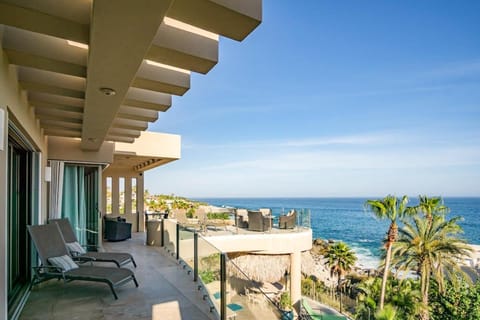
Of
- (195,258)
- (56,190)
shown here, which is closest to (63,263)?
(195,258)

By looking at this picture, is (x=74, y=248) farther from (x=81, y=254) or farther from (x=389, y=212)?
(x=389, y=212)

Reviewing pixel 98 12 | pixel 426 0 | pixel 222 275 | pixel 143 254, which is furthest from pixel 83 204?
pixel 426 0

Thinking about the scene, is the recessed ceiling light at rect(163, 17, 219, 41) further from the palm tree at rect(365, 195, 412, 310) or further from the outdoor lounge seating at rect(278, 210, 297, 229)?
the palm tree at rect(365, 195, 412, 310)

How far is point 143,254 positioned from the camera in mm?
8281

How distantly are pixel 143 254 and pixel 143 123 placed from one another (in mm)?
4373

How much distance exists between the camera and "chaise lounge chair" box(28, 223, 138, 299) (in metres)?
4.72

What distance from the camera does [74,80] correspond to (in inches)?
136

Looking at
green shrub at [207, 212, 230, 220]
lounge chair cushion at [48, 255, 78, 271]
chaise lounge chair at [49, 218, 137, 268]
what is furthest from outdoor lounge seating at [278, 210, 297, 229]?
lounge chair cushion at [48, 255, 78, 271]

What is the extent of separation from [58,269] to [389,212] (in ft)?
41.9

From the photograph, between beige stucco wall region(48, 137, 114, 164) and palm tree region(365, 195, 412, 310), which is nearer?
beige stucco wall region(48, 137, 114, 164)

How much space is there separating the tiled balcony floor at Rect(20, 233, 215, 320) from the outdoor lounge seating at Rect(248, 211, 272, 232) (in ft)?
21.7

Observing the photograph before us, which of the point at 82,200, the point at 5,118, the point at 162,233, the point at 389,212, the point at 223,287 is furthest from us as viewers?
the point at 389,212

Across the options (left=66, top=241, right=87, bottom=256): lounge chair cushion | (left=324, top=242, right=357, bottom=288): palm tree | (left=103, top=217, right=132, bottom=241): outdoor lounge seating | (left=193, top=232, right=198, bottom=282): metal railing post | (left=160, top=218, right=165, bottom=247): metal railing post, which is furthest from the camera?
(left=324, top=242, right=357, bottom=288): palm tree

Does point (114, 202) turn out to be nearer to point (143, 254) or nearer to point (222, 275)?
point (143, 254)
